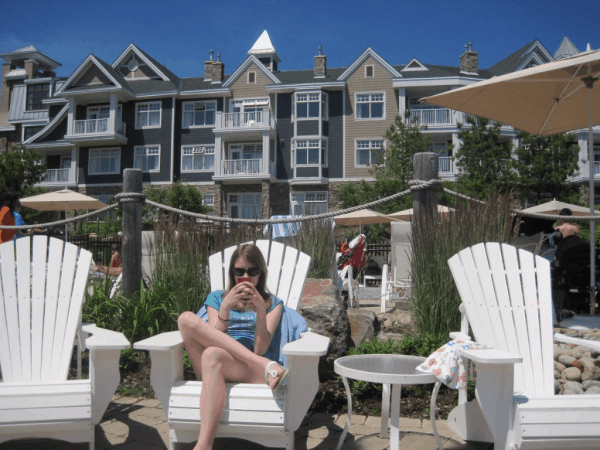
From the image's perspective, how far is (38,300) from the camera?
2.95 meters

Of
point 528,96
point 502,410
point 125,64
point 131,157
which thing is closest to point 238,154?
point 131,157

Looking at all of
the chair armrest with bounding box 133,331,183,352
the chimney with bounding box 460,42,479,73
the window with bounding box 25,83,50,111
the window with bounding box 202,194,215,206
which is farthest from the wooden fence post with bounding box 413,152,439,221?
the window with bounding box 25,83,50,111

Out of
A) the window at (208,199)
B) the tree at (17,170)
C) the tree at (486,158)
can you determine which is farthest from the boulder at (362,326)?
the window at (208,199)

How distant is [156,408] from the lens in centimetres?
319

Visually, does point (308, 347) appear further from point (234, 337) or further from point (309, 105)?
point (309, 105)

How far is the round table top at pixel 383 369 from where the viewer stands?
7.43ft

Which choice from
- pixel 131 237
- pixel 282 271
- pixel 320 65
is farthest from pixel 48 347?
pixel 320 65

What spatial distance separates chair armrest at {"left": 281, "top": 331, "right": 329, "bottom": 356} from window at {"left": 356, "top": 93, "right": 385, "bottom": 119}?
24.4 meters

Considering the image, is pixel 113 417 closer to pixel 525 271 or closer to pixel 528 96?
pixel 525 271

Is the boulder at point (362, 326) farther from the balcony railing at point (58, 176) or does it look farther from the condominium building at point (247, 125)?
the balcony railing at point (58, 176)

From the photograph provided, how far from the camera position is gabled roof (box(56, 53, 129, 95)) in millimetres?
26547

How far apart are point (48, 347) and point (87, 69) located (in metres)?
27.8

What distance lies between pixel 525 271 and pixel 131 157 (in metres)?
27.0

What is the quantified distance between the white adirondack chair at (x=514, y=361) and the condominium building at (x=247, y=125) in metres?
21.6
